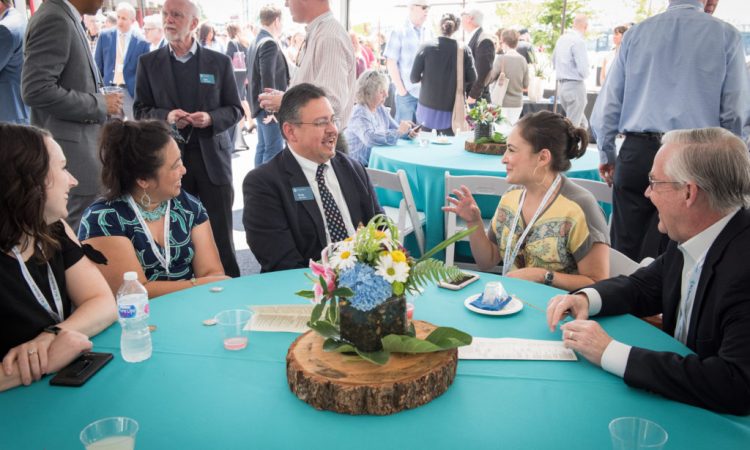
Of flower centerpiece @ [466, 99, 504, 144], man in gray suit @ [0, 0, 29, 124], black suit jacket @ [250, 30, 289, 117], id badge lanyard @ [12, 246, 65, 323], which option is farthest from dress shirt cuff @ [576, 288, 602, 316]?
black suit jacket @ [250, 30, 289, 117]

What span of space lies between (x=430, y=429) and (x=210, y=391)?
507 mm

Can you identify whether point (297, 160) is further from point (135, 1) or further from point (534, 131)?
point (135, 1)

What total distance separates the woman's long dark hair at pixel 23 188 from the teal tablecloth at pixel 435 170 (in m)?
2.54

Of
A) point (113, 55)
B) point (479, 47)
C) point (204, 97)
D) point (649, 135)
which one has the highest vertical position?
point (479, 47)

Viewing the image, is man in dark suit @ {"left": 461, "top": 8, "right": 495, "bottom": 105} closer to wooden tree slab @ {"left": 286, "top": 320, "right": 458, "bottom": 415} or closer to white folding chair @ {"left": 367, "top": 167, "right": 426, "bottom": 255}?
white folding chair @ {"left": 367, "top": 167, "right": 426, "bottom": 255}

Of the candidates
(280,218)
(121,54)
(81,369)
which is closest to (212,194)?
(280,218)

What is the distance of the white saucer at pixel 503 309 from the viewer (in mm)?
1668

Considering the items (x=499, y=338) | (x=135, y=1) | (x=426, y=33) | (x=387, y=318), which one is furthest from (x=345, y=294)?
(x=135, y=1)

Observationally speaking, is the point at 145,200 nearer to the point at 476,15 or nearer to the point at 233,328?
the point at 233,328

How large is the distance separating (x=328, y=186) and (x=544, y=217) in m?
1.00

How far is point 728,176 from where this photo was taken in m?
1.47

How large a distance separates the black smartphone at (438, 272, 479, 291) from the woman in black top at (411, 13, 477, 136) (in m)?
4.81

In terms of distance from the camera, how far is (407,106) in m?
7.77

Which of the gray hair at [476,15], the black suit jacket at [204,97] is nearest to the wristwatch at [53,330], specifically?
the black suit jacket at [204,97]
